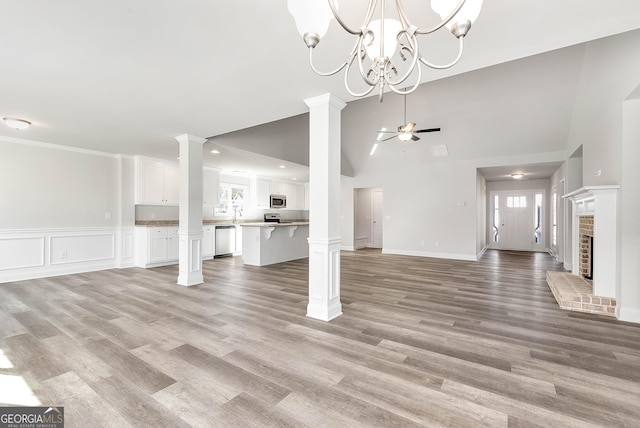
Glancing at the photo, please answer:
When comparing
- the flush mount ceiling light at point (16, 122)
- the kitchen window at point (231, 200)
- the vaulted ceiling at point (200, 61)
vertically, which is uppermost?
the vaulted ceiling at point (200, 61)

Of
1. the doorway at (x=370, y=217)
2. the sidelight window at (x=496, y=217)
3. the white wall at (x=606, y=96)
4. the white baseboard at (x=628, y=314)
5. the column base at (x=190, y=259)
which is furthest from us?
the doorway at (x=370, y=217)

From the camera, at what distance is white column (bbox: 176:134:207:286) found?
4.56 metres

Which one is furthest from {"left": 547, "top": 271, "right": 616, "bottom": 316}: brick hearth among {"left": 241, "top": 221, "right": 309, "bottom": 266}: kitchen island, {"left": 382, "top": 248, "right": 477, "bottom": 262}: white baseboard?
{"left": 241, "top": 221, "right": 309, "bottom": 266}: kitchen island

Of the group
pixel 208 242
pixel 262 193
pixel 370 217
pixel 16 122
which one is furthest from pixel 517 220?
pixel 16 122

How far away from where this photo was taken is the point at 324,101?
3086 millimetres

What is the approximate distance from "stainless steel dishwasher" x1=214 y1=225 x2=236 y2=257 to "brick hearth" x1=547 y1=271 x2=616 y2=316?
6802 millimetres

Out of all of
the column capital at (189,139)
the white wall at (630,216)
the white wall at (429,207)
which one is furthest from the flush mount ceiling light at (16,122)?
the white wall at (429,207)

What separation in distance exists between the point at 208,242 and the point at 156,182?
1826 mm

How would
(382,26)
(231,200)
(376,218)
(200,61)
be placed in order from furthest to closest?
(376,218) → (231,200) → (200,61) → (382,26)

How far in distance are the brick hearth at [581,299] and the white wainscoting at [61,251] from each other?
741 centimetres

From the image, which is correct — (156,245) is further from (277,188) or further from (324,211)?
(324,211)

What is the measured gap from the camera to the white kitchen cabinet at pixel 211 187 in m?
7.47

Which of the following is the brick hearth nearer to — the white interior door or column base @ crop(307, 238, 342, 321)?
column base @ crop(307, 238, 342, 321)

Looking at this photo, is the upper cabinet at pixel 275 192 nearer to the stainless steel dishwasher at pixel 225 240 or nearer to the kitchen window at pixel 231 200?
the kitchen window at pixel 231 200
